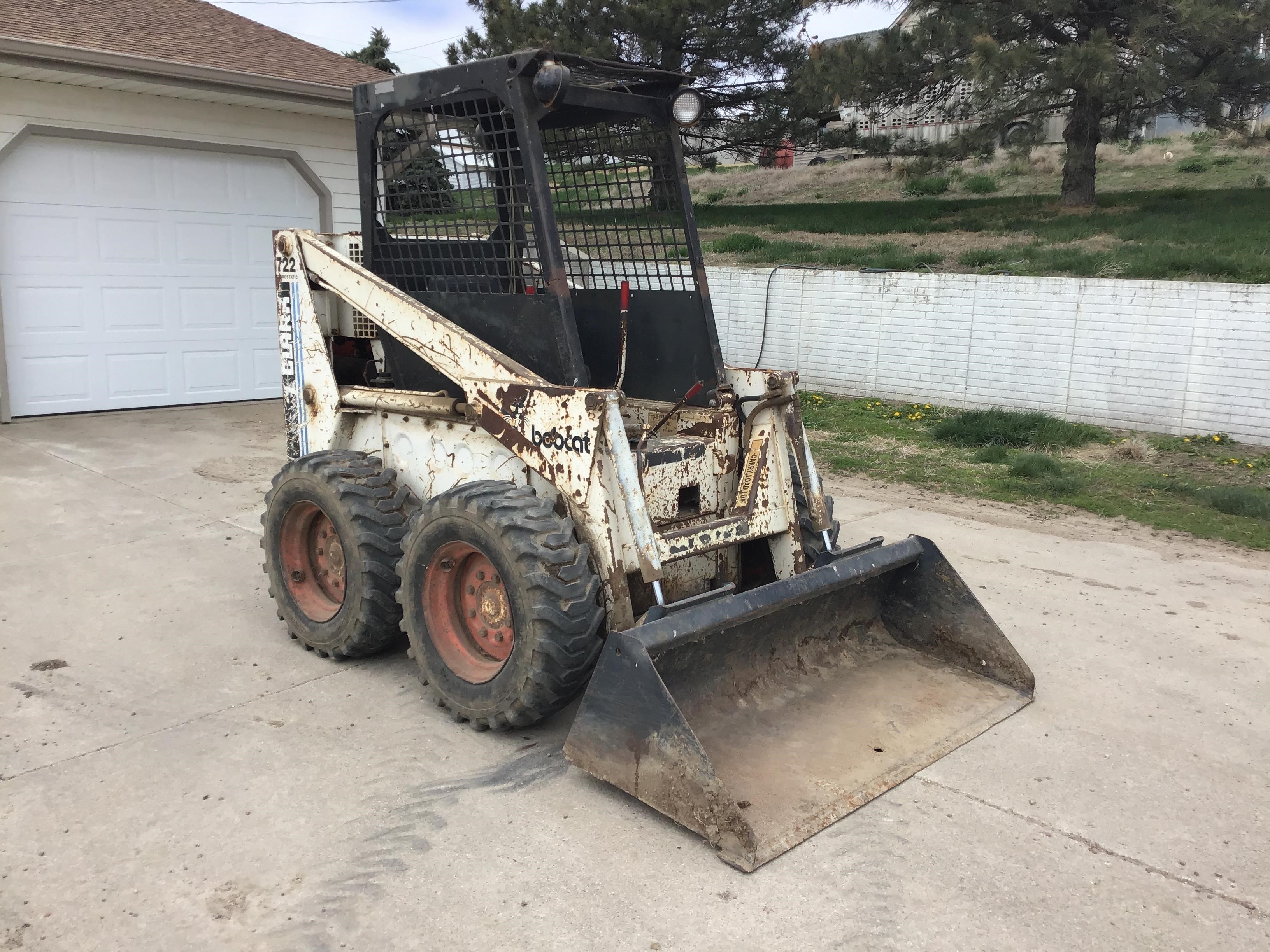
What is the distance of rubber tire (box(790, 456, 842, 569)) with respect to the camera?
14.8ft

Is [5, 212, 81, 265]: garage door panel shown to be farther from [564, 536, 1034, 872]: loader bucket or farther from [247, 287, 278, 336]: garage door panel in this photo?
[564, 536, 1034, 872]: loader bucket

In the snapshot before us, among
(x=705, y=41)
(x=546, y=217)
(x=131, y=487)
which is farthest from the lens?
(x=705, y=41)

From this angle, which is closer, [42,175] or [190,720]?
[190,720]

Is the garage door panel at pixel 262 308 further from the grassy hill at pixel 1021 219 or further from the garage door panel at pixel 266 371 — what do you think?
the grassy hill at pixel 1021 219

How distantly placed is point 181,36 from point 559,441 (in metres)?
9.37

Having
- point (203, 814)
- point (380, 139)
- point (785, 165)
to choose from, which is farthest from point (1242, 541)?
point (785, 165)

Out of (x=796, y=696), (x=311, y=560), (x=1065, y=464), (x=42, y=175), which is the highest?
(x=42, y=175)

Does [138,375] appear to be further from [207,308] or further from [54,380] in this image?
[207,308]

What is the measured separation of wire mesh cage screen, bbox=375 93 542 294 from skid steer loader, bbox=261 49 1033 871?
0.01 metres

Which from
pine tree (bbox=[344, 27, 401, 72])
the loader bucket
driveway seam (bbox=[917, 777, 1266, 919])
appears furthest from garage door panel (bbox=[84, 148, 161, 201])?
pine tree (bbox=[344, 27, 401, 72])

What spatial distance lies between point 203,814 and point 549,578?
138cm

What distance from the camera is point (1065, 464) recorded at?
29.3 ft

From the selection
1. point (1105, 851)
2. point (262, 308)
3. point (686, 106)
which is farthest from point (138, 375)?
point (1105, 851)

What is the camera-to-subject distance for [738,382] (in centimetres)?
461
